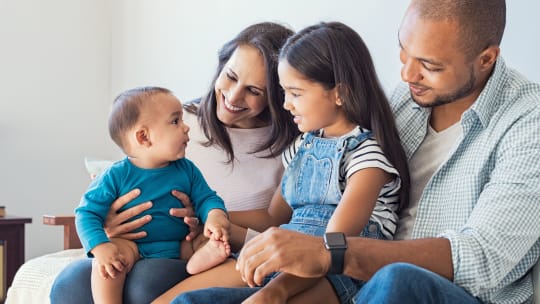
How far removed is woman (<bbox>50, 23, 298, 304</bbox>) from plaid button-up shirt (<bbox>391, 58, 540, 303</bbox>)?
1.51ft

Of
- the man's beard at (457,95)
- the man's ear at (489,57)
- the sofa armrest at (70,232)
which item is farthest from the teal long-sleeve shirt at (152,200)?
the sofa armrest at (70,232)

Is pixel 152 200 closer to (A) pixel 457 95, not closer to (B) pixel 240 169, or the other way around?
(B) pixel 240 169

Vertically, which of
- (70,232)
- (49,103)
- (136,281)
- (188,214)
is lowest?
(49,103)

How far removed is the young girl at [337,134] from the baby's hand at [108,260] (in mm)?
152

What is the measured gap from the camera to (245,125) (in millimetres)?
2236

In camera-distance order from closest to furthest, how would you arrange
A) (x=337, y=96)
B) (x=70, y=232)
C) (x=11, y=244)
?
(x=337, y=96)
(x=70, y=232)
(x=11, y=244)

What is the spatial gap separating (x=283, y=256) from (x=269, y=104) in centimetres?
83

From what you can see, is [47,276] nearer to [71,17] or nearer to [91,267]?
[91,267]

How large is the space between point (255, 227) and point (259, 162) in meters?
0.25

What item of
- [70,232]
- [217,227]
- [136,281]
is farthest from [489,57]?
[70,232]

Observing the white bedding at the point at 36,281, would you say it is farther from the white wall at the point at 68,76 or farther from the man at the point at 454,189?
the white wall at the point at 68,76

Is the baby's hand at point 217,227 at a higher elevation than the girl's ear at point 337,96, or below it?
below

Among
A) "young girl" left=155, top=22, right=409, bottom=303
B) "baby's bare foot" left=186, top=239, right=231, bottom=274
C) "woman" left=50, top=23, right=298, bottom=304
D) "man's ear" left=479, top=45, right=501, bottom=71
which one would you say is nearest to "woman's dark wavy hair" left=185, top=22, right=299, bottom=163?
"woman" left=50, top=23, right=298, bottom=304

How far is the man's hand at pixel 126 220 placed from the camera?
1751mm
